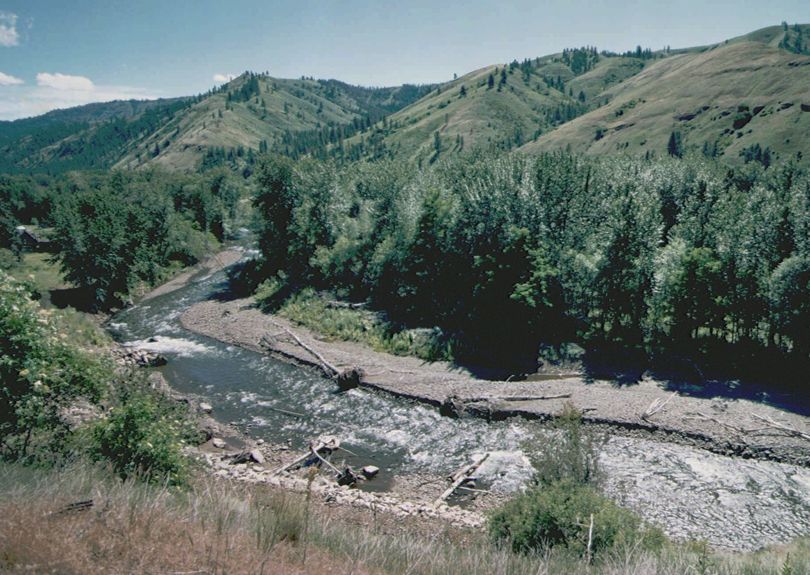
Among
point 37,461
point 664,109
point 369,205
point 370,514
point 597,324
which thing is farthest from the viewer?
point 664,109

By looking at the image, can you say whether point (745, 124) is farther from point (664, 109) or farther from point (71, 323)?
point (71, 323)

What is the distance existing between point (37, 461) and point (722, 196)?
5257 centimetres

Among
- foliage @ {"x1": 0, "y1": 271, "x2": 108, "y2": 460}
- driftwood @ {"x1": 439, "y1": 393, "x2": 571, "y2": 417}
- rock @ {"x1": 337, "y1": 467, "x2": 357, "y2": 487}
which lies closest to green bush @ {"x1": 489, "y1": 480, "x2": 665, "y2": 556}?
rock @ {"x1": 337, "y1": 467, "x2": 357, "y2": 487}

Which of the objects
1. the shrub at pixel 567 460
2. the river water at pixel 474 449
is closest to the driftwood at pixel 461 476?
the river water at pixel 474 449

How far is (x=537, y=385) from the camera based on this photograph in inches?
1307

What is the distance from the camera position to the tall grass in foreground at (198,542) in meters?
7.27

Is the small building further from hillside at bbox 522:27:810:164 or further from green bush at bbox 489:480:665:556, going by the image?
hillside at bbox 522:27:810:164

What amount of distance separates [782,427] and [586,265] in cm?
1615

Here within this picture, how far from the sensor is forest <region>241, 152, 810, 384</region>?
108 ft

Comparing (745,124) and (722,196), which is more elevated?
(745,124)

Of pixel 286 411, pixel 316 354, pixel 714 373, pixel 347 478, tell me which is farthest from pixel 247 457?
pixel 714 373

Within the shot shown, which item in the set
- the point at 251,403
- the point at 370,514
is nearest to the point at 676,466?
the point at 370,514

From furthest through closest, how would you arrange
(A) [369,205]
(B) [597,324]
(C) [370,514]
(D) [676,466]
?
(A) [369,205] → (B) [597,324] → (D) [676,466] → (C) [370,514]

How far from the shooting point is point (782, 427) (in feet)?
86.0
